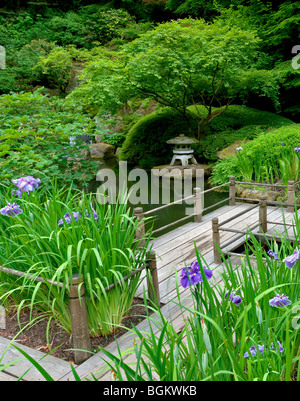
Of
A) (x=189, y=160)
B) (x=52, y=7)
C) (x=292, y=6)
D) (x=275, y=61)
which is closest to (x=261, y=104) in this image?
(x=275, y=61)

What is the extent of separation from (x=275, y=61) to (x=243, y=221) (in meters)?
9.22

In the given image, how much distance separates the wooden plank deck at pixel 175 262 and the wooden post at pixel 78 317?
11 cm

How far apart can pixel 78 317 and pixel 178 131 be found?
10365 millimetres

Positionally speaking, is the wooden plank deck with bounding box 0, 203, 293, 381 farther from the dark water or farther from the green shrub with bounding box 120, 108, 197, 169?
the green shrub with bounding box 120, 108, 197, 169

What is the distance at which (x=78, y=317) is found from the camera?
2234 mm

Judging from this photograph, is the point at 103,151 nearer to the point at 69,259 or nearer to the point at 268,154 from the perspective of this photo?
the point at 268,154

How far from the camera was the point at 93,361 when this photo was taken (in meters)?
2.26

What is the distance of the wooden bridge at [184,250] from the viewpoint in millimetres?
2184

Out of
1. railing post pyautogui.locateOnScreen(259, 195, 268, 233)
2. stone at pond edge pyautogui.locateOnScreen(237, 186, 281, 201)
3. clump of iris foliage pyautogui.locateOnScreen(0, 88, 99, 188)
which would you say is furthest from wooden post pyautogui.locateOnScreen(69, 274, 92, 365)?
stone at pond edge pyautogui.locateOnScreen(237, 186, 281, 201)

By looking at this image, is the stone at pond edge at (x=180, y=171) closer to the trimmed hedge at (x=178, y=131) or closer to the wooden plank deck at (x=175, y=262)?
the trimmed hedge at (x=178, y=131)

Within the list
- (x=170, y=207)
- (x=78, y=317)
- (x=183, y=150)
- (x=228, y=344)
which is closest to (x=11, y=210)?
(x=78, y=317)

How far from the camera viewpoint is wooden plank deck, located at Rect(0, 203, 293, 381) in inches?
85.6
